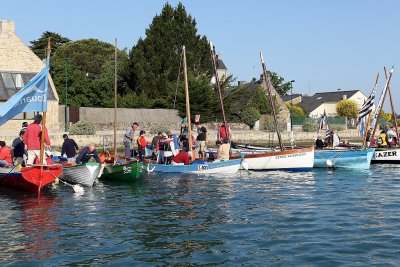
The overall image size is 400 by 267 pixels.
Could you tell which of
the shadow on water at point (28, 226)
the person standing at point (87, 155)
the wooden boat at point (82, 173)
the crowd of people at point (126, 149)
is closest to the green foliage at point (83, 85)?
the crowd of people at point (126, 149)

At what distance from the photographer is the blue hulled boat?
105ft

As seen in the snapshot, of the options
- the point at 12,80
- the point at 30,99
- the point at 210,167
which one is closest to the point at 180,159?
the point at 210,167

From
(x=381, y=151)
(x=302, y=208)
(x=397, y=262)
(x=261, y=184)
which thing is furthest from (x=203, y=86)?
(x=397, y=262)

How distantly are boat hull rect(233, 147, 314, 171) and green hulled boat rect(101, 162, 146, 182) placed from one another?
7.06 metres

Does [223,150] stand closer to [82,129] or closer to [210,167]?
[210,167]

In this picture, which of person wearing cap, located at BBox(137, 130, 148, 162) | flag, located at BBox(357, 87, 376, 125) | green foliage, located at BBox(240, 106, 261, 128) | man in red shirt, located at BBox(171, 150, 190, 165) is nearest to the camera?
man in red shirt, located at BBox(171, 150, 190, 165)

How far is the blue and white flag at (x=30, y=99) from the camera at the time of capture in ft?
64.9

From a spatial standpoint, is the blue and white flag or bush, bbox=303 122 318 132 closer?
the blue and white flag

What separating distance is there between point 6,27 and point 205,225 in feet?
141

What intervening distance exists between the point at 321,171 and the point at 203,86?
32010mm

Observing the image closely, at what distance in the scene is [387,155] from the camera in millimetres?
34688

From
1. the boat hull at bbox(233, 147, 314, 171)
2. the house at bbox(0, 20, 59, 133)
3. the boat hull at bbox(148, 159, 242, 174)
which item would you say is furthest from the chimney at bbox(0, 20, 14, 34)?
the boat hull at bbox(233, 147, 314, 171)

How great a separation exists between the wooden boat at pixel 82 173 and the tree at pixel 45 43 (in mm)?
69313

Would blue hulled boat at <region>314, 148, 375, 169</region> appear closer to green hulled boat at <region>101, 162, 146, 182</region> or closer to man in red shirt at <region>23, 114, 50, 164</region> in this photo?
green hulled boat at <region>101, 162, 146, 182</region>
